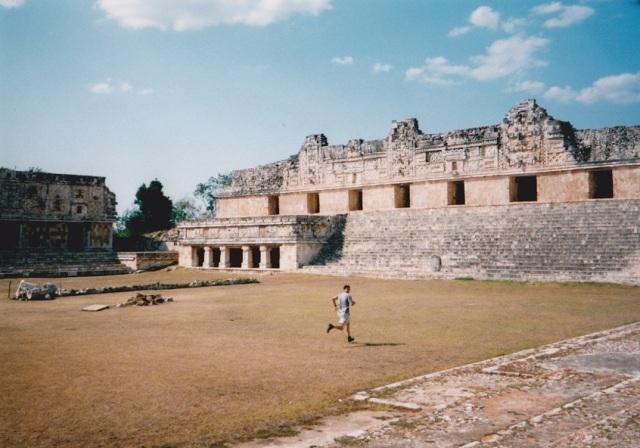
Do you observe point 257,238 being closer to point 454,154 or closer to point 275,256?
point 275,256

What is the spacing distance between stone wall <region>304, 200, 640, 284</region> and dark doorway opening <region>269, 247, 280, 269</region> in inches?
94.0

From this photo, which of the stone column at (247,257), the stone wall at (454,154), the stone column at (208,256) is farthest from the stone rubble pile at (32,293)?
the stone wall at (454,154)

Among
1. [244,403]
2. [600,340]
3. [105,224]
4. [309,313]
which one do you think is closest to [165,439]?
[244,403]

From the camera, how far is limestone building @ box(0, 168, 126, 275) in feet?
87.9

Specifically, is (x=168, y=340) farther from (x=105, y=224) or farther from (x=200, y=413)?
(x=105, y=224)

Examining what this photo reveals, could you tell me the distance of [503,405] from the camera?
473 centimetres

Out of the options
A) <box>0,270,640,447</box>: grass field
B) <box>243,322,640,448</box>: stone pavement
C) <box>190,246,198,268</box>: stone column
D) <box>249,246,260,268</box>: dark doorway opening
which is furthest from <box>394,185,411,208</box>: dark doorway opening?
<box>243,322,640,448</box>: stone pavement

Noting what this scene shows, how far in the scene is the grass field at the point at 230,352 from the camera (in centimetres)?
453

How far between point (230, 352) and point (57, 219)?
24685 millimetres

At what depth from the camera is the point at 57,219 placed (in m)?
28.6

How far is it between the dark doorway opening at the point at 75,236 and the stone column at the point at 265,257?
11.9 metres

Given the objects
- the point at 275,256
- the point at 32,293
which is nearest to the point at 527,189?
the point at 275,256

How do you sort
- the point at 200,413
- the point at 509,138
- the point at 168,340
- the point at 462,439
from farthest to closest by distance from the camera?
the point at 509,138 → the point at 168,340 → the point at 200,413 → the point at 462,439

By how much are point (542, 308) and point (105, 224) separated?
24.9m
